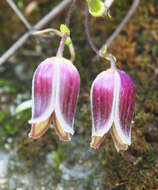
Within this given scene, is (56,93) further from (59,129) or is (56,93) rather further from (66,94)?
(59,129)

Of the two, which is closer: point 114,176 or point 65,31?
point 65,31

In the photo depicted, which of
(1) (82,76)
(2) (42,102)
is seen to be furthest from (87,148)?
(2) (42,102)

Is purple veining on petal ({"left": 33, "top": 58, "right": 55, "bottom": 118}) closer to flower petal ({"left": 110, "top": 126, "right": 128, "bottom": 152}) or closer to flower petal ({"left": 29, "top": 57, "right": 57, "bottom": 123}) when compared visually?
flower petal ({"left": 29, "top": 57, "right": 57, "bottom": 123})

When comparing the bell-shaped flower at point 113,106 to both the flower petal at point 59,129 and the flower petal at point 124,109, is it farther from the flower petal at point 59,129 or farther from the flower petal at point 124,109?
the flower petal at point 59,129

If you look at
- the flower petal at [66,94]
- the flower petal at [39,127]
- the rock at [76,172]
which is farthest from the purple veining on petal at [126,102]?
the rock at [76,172]

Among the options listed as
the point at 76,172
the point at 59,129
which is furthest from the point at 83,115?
the point at 59,129

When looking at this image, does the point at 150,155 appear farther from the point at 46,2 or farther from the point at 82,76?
the point at 46,2

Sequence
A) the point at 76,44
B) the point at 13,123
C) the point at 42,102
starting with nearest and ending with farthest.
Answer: the point at 42,102 → the point at 13,123 → the point at 76,44
